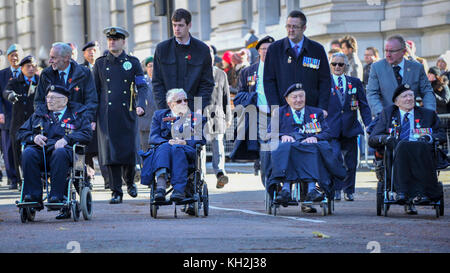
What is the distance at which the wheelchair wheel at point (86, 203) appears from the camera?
10.4m

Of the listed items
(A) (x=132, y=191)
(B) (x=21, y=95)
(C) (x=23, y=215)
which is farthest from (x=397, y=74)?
(B) (x=21, y=95)

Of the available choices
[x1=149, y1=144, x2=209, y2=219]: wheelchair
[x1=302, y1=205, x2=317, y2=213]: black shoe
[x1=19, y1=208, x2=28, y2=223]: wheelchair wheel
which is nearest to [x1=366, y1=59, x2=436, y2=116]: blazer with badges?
[x1=302, y1=205, x2=317, y2=213]: black shoe

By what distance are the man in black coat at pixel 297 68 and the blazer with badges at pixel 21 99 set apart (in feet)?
18.1

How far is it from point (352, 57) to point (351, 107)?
3632mm

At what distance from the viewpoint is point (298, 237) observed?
8.33 m

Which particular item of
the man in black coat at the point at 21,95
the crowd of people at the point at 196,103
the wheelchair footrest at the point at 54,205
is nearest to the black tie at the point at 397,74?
the crowd of people at the point at 196,103

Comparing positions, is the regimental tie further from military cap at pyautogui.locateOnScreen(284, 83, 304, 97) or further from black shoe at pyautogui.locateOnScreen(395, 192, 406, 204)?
military cap at pyautogui.locateOnScreen(284, 83, 304, 97)

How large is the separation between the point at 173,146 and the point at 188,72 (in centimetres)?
124

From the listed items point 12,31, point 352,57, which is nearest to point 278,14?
point 352,57

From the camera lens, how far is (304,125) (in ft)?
35.7

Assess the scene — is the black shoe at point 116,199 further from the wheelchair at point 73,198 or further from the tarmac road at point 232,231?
the wheelchair at point 73,198

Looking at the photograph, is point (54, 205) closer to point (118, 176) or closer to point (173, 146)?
point (173, 146)

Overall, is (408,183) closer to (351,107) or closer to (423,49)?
(351,107)

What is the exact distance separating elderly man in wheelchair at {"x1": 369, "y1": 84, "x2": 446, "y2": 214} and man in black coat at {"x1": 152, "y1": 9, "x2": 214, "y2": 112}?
1830 mm
